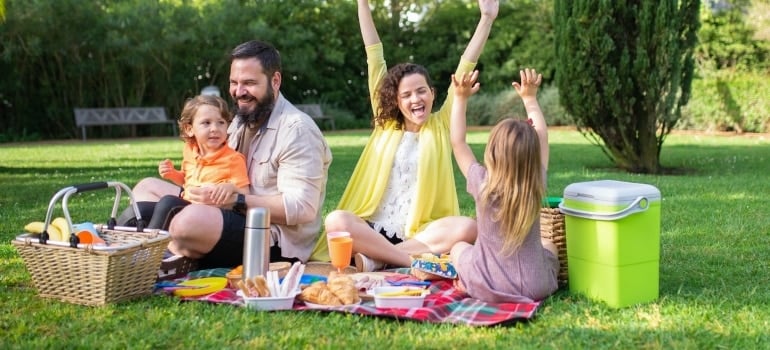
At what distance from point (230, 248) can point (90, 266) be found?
0.82 metres

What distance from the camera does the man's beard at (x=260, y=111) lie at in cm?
430

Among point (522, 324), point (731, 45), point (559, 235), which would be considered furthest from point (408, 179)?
point (731, 45)

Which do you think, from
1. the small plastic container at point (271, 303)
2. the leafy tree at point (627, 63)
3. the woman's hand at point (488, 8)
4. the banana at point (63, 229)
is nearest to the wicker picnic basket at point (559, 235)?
the woman's hand at point (488, 8)

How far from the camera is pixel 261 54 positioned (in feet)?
13.7

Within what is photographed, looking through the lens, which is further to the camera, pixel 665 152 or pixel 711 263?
pixel 665 152

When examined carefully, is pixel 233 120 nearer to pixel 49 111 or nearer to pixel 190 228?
pixel 190 228

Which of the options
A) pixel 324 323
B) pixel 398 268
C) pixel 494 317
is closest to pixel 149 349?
pixel 324 323

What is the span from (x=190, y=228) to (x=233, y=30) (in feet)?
56.5

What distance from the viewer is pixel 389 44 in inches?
987

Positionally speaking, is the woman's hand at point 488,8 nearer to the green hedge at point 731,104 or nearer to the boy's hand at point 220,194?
the boy's hand at point 220,194

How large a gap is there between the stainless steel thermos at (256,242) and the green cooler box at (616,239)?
1.38 metres

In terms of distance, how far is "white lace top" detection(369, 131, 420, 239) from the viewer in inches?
176

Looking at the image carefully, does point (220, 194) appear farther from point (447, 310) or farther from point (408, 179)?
point (447, 310)

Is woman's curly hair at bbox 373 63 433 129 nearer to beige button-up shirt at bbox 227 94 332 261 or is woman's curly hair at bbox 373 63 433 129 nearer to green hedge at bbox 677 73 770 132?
beige button-up shirt at bbox 227 94 332 261
